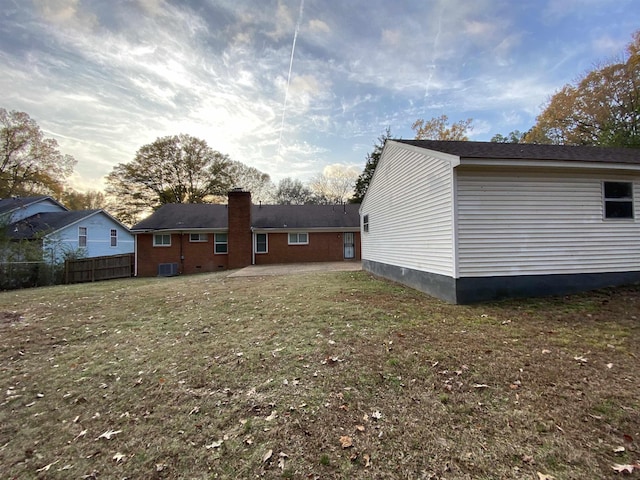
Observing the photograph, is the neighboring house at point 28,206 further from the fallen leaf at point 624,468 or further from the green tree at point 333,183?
the fallen leaf at point 624,468

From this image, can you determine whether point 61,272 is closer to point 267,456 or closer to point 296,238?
point 296,238

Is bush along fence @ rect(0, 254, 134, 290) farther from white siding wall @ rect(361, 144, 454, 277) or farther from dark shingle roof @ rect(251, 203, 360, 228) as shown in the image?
Result: white siding wall @ rect(361, 144, 454, 277)

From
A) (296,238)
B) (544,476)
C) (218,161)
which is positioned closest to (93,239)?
(218,161)

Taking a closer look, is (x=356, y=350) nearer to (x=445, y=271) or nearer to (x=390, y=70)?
Answer: (x=445, y=271)

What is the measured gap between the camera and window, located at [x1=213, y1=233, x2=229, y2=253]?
736 inches

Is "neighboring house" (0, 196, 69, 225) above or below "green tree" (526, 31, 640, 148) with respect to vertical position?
below

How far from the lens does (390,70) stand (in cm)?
1245

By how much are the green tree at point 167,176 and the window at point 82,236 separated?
11.7m

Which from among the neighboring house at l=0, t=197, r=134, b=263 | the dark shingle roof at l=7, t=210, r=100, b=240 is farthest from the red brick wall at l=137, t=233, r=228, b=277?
the dark shingle roof at l=7, t=210, r=100, b=240

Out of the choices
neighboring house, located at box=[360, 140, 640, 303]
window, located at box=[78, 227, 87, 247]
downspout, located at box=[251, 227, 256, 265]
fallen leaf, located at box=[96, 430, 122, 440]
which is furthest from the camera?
window, located at box=[78, 227, 87, 247]

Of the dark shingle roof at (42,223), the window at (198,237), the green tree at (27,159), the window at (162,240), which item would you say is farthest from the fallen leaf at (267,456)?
the green tree at (27,159)

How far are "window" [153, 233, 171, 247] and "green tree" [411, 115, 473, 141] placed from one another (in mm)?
23591

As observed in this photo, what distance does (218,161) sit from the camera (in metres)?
32.4

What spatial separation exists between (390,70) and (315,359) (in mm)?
12959
